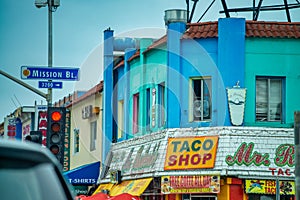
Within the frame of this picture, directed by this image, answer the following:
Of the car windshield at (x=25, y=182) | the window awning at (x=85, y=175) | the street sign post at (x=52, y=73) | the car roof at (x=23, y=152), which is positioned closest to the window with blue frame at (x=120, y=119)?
the window awning at (x=85, y=175)

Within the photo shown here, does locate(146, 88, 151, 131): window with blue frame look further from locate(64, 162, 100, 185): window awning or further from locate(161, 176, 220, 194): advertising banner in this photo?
locate(64, 162, 100, 185): window awning

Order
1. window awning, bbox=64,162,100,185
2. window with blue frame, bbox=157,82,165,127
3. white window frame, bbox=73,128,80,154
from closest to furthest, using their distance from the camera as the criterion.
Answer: window with blue frame, bbox=157,82,165,127 → window awning, bbox=64,162,100,185 → white window frame, bbox=73,128,80,154

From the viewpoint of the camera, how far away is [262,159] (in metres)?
31.2

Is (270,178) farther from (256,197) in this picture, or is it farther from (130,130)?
(130,130)

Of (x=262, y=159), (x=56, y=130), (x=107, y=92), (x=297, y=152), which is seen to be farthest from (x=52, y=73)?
(x=107, y=92)

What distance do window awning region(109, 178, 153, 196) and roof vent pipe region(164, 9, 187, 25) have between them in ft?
18.4

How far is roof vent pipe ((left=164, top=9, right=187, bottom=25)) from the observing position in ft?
109

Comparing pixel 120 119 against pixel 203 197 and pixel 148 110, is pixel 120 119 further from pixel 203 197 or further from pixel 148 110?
pixel 203 197

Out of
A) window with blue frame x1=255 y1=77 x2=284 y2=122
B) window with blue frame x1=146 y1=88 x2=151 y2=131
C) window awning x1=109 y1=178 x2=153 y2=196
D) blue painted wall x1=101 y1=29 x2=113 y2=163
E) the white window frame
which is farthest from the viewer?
the white window frame

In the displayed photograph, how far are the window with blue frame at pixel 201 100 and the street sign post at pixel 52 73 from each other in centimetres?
929

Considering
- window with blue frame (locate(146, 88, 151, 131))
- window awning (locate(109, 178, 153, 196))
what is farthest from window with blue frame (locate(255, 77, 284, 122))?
window with blue frame (locate(146, 88, 151, 131))

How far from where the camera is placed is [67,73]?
79.8ft

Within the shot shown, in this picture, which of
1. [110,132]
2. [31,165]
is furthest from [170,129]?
[31,165]

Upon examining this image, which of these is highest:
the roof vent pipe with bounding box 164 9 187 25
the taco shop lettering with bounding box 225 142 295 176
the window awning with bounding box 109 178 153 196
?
the roof vent pipe with bounding box 164 9 187 25
